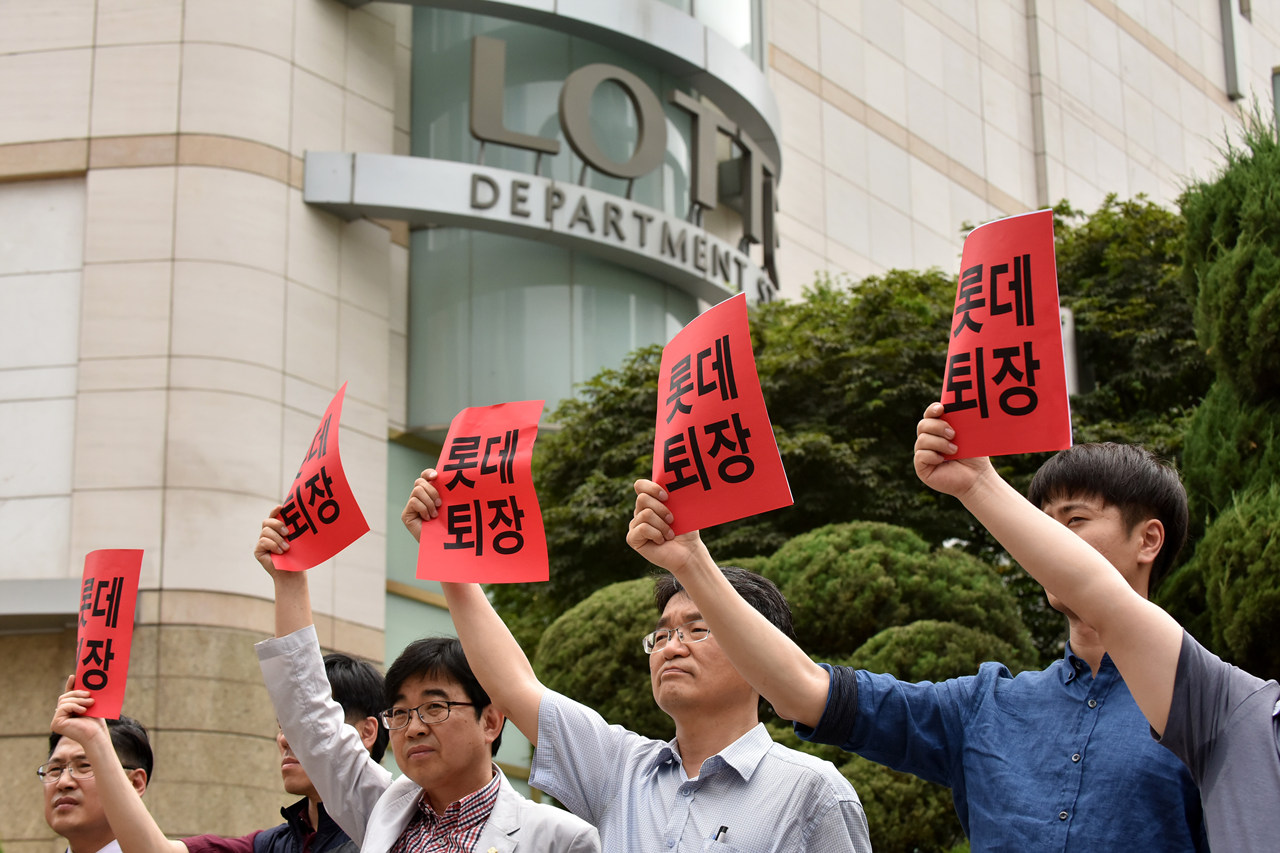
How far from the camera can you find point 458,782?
332 cm

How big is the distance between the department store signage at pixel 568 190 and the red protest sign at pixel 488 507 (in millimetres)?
10595

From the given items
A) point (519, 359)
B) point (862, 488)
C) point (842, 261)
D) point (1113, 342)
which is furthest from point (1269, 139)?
point (842, 261)

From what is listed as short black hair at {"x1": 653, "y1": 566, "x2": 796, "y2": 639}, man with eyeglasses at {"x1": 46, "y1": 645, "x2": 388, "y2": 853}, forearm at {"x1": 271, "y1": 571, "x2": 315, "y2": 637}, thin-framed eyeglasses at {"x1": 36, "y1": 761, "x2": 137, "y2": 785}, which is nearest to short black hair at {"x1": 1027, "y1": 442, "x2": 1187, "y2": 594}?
short black hair at {"x1": 653, "y1": 566, "x2": 796, "y2": 639}

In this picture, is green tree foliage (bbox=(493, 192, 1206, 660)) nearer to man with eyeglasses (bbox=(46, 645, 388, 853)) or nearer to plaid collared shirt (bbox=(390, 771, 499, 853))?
man with eyeglasses (bbox=(46, 645, 388, 853))

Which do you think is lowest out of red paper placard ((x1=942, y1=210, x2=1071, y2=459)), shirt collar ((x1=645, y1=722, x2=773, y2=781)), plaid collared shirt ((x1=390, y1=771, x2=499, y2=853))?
plaid collared shirt ((x1=390, y1=771, x2=499, y2=853))

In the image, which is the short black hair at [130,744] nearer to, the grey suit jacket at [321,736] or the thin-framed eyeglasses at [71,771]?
the thin-framed eyeglasses at [71,771]

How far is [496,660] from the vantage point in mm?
3240

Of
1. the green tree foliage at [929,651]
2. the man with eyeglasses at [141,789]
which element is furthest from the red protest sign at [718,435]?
the green tree foliage at [929,651]

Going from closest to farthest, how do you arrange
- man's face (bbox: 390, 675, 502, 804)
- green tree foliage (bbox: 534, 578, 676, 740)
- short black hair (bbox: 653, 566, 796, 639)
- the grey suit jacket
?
short black hair (bbox: 653, 566, 796, 639) → man's face (bbox: 390, 675, 502, 804) → the grey suit jacket → green tree foliage (bbox: 534, 578, 676, 740)

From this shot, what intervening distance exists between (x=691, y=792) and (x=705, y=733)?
0.40 ft

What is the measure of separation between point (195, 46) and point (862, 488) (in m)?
7.07

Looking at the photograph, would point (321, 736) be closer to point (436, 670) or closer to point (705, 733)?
point (436, 670)

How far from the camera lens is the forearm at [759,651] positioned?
8.78ft

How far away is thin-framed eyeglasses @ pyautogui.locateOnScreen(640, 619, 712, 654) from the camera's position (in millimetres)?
3031
